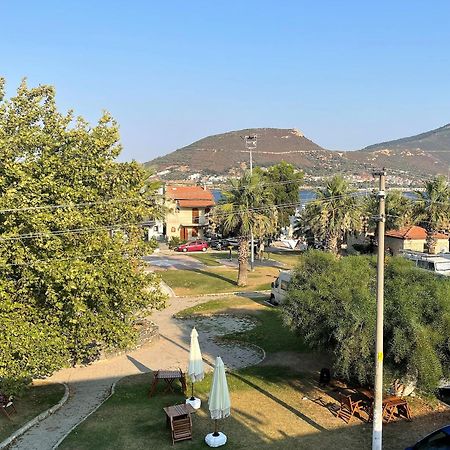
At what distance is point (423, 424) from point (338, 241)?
22.5 m

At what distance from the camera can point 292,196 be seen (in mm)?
55531

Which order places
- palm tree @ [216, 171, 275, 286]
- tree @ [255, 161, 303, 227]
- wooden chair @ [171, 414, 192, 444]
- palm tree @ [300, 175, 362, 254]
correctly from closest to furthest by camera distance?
wooden chair @ [171, 414, 192, 444] → palm tree @ [216, 171, 275, 286] → palm tree @ [300, 175, 362, 254] → tree @ [255, 161, 303, 227]

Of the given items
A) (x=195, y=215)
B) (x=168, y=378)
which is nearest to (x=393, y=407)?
(x=168, y=378)

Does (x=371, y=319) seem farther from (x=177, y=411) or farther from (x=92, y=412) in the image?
(x=92, y=412)

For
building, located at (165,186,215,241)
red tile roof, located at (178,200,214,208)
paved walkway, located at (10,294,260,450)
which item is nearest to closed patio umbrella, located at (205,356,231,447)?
paved walkway, located at (10,294,260,450)

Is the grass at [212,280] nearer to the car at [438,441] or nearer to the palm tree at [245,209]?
the palm tree at [245,209]

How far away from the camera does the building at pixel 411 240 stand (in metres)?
43.0

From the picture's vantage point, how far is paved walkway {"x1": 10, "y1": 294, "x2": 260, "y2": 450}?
13.7 m

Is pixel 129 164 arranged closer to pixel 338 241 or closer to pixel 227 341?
pixel 227 341

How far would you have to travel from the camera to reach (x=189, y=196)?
63.2 meters

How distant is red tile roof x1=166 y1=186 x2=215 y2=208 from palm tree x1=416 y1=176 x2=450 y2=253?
2869 centimetres

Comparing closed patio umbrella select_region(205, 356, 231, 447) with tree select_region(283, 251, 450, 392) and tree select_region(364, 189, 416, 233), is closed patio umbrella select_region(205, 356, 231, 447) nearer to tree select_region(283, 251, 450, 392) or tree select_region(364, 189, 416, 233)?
tree select_region(283, 251, 450, 392)

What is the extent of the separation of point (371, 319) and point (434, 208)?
28.0m

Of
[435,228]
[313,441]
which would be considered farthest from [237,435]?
[435,228]
